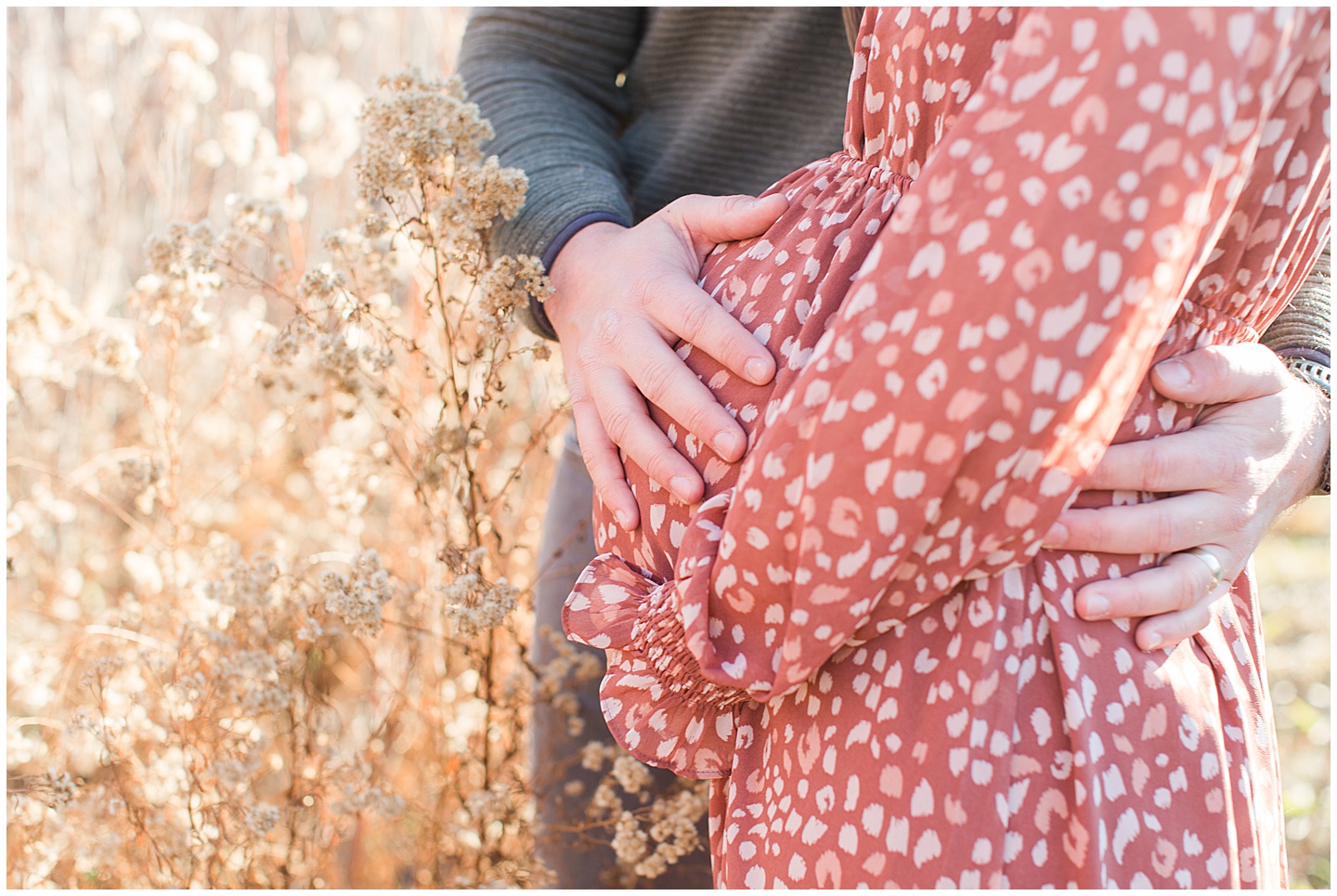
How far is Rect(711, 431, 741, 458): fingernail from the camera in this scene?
0.64m

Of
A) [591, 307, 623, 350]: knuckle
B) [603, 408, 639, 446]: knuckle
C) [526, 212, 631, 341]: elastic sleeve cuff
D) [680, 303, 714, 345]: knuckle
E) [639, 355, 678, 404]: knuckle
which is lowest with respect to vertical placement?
[603, 408, 639, 446]: knuckle

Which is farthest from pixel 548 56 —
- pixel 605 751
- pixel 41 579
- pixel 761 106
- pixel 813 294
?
pixel 41 579

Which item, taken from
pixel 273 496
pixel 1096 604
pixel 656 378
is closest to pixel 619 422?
pixel 656 378

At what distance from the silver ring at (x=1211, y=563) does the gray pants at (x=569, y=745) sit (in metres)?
0.77

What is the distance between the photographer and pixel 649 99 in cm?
119

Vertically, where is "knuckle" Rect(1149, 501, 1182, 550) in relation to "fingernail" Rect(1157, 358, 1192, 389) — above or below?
below

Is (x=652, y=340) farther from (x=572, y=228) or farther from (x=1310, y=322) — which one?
(x=1310, y=322)

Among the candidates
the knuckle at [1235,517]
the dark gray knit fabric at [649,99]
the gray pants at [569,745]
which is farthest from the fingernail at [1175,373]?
the gray pants at [569,745]

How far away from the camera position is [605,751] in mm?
1172

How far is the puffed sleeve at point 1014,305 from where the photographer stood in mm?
470

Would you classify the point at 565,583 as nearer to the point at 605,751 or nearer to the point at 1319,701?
the point at 605,751

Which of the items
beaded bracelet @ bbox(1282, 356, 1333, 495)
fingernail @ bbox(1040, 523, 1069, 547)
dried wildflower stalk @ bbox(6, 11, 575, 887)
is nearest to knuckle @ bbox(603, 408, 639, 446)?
dried wildflower stalk @ bbox(6, 11, 575, 887)

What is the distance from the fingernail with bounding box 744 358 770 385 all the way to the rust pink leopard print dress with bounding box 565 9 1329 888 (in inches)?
0.7

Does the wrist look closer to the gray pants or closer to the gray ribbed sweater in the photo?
the gray ribbed sweater
